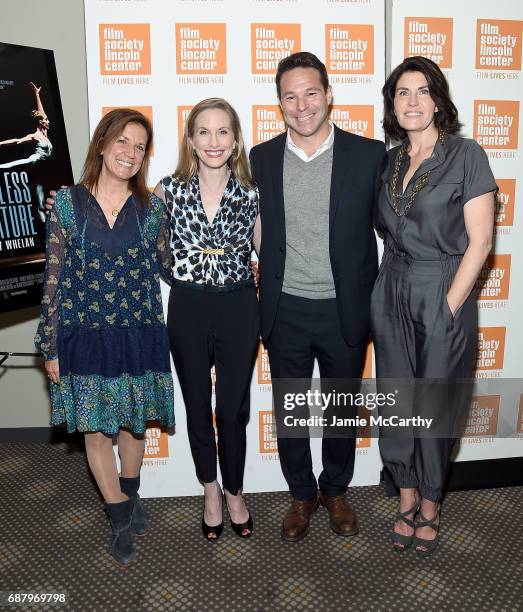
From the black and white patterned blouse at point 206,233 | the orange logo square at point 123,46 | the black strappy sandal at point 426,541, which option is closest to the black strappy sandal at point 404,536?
the black strappy sandal at point 426,541

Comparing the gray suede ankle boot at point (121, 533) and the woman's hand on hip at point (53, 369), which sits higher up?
the woman's hand on hip at point (53, 369)

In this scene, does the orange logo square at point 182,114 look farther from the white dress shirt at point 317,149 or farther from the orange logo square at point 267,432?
the orange logo square at point 267,432

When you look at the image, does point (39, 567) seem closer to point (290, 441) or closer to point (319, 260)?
point (290, 441)

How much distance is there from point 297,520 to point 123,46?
90.7 inches

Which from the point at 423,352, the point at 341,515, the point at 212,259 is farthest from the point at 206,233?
the point at 341,515

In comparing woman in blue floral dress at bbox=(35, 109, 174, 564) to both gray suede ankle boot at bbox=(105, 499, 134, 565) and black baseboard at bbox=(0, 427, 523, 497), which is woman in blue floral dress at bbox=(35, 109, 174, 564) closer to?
gray suede ankle boot at bbox=(105, 499, 134, 565)

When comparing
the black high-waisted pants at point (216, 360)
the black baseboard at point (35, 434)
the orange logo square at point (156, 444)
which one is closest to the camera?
the black high-waisted pants at point (216, 360)

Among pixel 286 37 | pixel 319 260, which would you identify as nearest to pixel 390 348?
pixel 319 260

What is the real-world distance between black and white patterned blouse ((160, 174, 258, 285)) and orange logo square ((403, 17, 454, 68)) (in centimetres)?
110

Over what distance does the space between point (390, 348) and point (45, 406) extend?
232cm

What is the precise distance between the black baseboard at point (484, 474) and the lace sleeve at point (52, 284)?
1.83 meters

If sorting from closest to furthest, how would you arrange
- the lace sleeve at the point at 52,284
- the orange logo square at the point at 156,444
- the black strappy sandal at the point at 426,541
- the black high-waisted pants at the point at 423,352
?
1. the lace sleeve at the point at 52,284
2. the black high-waisted pants at the point at 423,352
3. the black strappy sandal at the point at 426,541
4. the orange logo square at the point at 156,444

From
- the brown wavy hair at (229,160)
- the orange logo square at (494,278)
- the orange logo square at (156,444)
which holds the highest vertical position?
the brown wavy hair at (229,160)

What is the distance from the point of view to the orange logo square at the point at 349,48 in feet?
8.50
